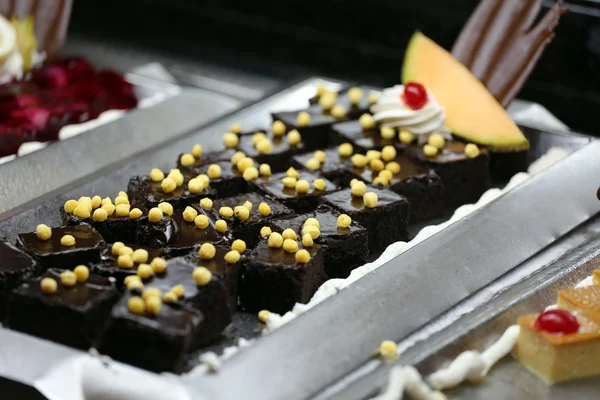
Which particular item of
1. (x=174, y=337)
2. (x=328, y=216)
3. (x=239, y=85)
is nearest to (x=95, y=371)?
(x=174, y=337)

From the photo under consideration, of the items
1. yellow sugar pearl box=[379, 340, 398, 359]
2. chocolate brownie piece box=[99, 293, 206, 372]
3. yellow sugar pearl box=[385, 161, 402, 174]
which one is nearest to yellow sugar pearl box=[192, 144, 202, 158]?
yellow sugar pearl box=[385, 161, 402, 174]

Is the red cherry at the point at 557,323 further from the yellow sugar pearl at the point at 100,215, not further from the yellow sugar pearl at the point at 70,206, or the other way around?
the yellow sugar pearl at the point at 70,206

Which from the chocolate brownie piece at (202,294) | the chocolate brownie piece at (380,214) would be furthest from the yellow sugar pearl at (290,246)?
the chocolate brownie piece at (380,214)

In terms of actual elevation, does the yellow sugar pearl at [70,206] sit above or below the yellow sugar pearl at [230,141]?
above

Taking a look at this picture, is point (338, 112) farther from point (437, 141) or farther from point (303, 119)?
point (437, 141)

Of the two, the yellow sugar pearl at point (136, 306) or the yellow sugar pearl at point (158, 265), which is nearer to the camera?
the yellow sugar pearl at point (136, 306)

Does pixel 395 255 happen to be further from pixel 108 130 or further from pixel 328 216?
pixel 108 130
